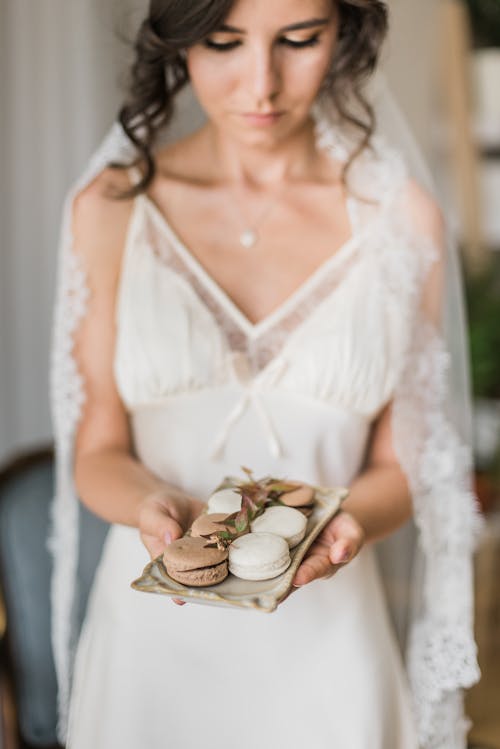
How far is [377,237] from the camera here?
1.51m

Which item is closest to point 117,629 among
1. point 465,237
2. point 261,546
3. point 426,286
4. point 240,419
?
point 240,419

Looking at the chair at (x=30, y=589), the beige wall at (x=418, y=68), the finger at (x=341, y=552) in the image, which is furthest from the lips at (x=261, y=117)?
the beige wall at (x=418, y=68)

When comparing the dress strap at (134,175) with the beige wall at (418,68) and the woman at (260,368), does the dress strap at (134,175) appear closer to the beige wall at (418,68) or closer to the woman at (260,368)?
the woman at (260,368)

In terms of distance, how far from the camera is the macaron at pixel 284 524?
1.08 m

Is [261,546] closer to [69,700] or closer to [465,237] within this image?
[69,700]

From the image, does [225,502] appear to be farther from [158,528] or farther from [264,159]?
[264,159]

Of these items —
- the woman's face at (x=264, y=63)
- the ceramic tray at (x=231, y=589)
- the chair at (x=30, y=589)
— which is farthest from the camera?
the chair at (x=30, y=589)

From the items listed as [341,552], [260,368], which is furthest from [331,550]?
[260,368]

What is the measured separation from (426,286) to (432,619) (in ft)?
1.71

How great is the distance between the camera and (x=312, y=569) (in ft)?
3.44

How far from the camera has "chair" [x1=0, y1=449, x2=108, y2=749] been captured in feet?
5.65

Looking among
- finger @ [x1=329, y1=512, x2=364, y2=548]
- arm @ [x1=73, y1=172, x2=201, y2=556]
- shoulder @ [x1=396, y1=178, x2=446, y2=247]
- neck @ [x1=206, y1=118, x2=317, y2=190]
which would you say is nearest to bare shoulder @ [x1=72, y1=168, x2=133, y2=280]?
arm @ [x1=73, y1=172, x2=201, y2=556]

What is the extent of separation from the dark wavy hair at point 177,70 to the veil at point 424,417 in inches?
1.4

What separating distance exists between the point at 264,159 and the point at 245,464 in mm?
487
